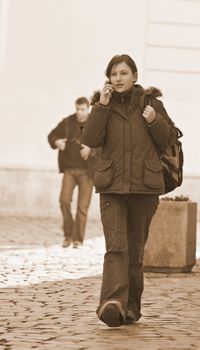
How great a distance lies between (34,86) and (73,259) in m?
8.34

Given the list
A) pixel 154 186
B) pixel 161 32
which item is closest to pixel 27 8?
pixel 161 32

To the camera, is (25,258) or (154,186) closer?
(154,186)

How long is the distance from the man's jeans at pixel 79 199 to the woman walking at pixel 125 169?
7.32 metres

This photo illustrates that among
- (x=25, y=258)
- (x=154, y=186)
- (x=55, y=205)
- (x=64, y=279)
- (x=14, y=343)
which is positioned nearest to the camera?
(x=14, y=343)

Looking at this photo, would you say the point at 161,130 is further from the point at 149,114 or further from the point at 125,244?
the point at 125,244

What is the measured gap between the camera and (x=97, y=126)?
7840 mm

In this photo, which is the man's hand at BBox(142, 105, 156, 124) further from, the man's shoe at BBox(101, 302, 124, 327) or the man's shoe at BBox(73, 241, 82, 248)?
the man's shoe at BBox(73, 241, 82, 248)

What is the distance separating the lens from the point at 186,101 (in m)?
21.8

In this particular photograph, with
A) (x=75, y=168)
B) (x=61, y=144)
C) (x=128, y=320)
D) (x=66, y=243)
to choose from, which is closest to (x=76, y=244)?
(x=66, y=243)

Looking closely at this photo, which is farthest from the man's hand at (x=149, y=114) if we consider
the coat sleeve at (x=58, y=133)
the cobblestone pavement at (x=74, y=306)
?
the coat sleeve at (x=58, y=133)

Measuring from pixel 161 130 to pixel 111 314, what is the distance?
123cm

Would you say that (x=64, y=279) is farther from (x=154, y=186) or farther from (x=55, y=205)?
(x=55, y=205)

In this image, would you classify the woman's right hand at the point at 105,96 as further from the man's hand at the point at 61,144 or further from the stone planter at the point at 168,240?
the man's hand at the point at 61,144

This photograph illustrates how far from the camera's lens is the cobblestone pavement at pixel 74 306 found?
7.30m
